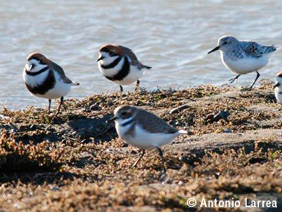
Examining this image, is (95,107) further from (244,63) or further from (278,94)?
(244,63)

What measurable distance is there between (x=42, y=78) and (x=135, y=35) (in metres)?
5.82

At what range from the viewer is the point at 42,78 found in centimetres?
892

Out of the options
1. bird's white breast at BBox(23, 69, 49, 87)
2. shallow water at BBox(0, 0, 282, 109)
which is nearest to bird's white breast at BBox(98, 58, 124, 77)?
shallow water at BBox(0, 0, 282, 109)

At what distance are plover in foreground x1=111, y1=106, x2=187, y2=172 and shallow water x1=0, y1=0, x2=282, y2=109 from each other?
13.4 feet

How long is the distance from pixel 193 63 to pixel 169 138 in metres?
6.33

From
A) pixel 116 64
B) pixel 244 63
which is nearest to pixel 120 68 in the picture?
pixel 116 64

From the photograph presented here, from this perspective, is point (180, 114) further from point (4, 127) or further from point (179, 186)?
point (179, 186)

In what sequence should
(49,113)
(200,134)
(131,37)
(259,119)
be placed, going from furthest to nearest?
(131,37), (49,113), (259,119), (200,134)

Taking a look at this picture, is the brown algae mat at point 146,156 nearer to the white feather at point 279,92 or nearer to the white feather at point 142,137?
the white feather at point 279,92

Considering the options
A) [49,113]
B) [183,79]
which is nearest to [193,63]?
[183,79]

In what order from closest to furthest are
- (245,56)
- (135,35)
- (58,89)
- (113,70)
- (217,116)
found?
1. (217,116)
2. (58,89)
3. (113,70)
4. (245,56)
5. (135,35)

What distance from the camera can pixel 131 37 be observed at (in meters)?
14.4

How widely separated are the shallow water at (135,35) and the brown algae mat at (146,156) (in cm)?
193

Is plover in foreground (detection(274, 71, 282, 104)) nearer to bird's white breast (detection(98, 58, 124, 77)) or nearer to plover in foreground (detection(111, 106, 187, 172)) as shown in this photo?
plover in foreground (detection(111, 106, 187, 172))
